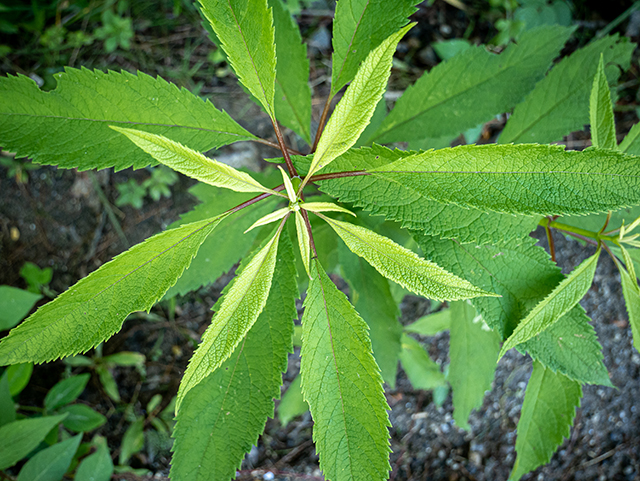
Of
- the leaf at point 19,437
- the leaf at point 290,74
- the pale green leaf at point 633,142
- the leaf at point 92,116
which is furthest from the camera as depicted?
the leaf at point 19,437

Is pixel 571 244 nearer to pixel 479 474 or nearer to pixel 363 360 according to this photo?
pixel 479 474

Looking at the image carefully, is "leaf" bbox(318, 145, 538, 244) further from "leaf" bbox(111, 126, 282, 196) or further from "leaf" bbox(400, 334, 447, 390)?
"leaf" bbox(400, 334, 447, 390)

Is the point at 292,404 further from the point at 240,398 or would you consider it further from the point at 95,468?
the point at 240,398

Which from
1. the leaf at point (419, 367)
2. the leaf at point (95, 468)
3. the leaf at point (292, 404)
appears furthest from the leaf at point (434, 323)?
the leaf at point (95, 468)

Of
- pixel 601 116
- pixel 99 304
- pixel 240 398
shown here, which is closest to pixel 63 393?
pixel 240 398

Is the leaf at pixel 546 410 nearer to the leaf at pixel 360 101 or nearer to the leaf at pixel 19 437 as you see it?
the leaf at pixel 360 101

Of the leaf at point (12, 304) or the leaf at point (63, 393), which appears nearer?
the leaf at point (12, 304)

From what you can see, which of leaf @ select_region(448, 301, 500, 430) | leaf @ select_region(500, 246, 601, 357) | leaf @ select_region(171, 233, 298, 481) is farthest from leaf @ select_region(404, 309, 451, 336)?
leaf @ select_region(171, 233, 298, 481)
